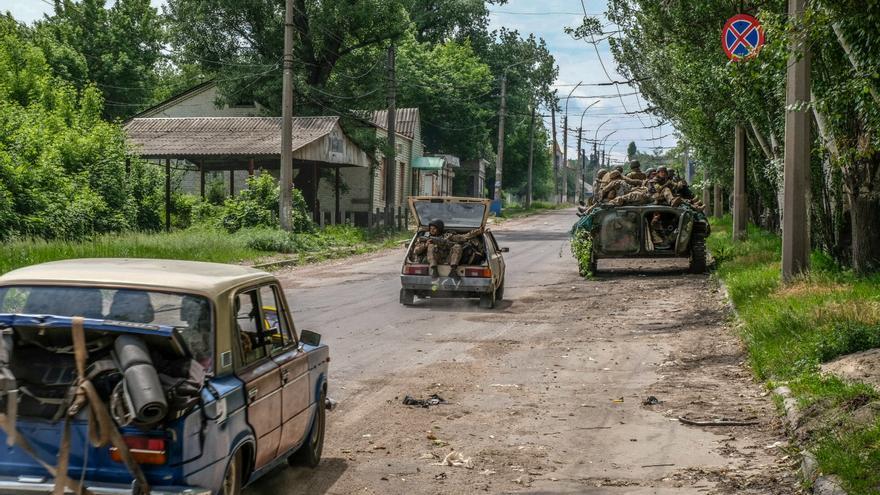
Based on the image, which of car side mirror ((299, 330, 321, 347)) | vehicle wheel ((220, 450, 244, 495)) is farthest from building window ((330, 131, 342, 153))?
vehicle wheel ((220, 450, 244, 495))

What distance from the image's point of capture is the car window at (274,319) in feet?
23.5

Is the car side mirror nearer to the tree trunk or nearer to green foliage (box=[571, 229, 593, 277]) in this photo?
the tree trunk

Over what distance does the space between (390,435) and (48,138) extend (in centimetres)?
2368

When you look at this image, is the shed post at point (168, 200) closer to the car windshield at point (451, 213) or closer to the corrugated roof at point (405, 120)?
the car windshield at point (451, 213)

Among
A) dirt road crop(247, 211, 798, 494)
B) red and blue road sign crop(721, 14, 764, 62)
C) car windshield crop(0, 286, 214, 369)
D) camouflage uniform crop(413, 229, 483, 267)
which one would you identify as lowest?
dirt road crop(247, 211, 798, 494)

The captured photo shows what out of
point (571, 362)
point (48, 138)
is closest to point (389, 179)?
point (48, 138)

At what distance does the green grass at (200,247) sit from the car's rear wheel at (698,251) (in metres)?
10.4

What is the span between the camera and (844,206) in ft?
58.5

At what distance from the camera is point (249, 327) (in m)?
6.77

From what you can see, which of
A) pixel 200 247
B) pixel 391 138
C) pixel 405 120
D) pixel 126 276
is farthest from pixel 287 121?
pixel 405 120

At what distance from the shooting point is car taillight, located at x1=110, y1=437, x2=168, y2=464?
5371mm

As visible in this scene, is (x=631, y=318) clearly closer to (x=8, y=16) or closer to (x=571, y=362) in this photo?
(x=571, y=362)

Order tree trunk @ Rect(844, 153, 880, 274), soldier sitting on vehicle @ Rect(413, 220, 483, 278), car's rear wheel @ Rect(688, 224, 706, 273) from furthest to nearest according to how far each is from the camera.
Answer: car's rear wheel @ Rect(688, 224, 706, 273) → soldier sitting on vehicle @ Rect(413, 220, 483, 278) → tree trunk @ Rect(844, 153, 880, 274)

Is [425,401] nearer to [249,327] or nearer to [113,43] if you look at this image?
[249,327]
